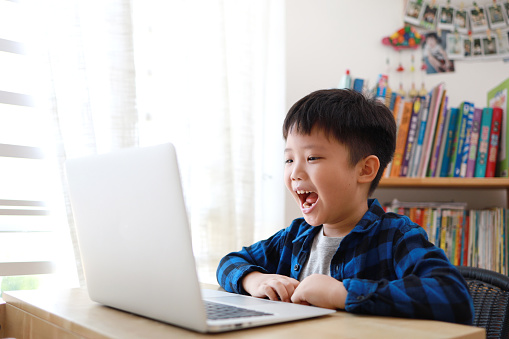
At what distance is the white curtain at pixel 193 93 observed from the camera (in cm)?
139

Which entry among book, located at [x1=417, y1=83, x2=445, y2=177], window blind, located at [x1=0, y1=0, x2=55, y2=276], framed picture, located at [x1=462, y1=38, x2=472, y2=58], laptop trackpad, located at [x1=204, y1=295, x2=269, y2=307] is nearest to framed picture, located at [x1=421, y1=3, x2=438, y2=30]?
framed picture, located at [x1=462, y1=38, x2=472, y2=58]

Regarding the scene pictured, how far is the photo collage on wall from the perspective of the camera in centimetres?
204

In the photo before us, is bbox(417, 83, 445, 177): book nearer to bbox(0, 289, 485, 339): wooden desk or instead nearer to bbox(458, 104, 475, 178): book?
bbox(458, 104, 475, 178): book

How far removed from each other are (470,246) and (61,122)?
4.77 ft

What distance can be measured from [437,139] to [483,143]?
0.53ft

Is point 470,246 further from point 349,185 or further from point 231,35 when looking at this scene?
point 231,35

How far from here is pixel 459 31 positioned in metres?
2.06

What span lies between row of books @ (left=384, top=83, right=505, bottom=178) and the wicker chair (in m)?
0.88

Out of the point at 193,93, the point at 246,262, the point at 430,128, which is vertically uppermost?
the point at 193,93

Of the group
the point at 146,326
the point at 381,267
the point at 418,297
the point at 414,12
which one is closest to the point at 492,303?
the point at 381,267

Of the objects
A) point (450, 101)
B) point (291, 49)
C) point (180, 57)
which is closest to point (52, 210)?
point (180, 57)

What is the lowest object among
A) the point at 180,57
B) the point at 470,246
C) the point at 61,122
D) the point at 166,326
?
the point at 470,246

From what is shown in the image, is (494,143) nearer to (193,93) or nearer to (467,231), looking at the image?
(467,231)

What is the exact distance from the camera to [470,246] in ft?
6.03
